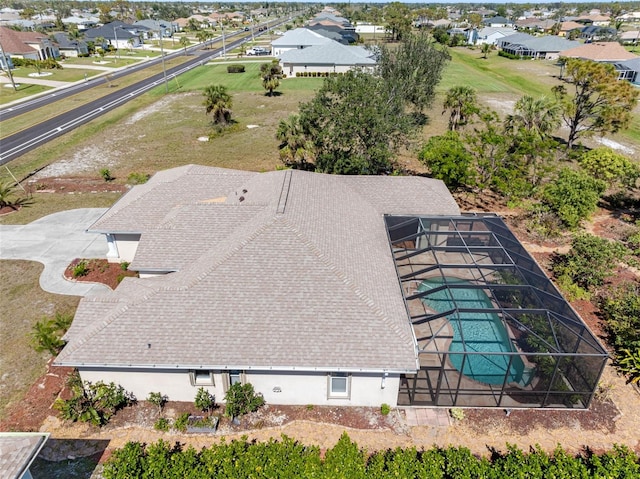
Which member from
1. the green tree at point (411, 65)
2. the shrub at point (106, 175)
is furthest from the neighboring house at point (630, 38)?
the shrub at point (106, 175)

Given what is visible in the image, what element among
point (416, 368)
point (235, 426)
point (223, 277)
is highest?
point (223, 277)

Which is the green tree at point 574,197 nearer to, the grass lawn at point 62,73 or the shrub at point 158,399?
the shrub at point 158,399

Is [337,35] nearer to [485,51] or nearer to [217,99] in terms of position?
[485,51]

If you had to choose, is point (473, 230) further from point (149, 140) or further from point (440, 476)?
point (149, 140)

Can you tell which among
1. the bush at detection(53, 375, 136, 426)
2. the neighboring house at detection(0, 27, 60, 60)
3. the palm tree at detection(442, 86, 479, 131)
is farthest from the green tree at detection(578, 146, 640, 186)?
the neighboring house at detection(0, 27, 60, 60)

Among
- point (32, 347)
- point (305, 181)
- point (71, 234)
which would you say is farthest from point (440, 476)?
point (71, 234)

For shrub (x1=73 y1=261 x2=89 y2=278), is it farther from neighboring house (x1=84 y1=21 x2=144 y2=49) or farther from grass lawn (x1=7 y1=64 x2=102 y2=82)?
neighboring house (x1=84 y1=21 x2=144 y2=49)
